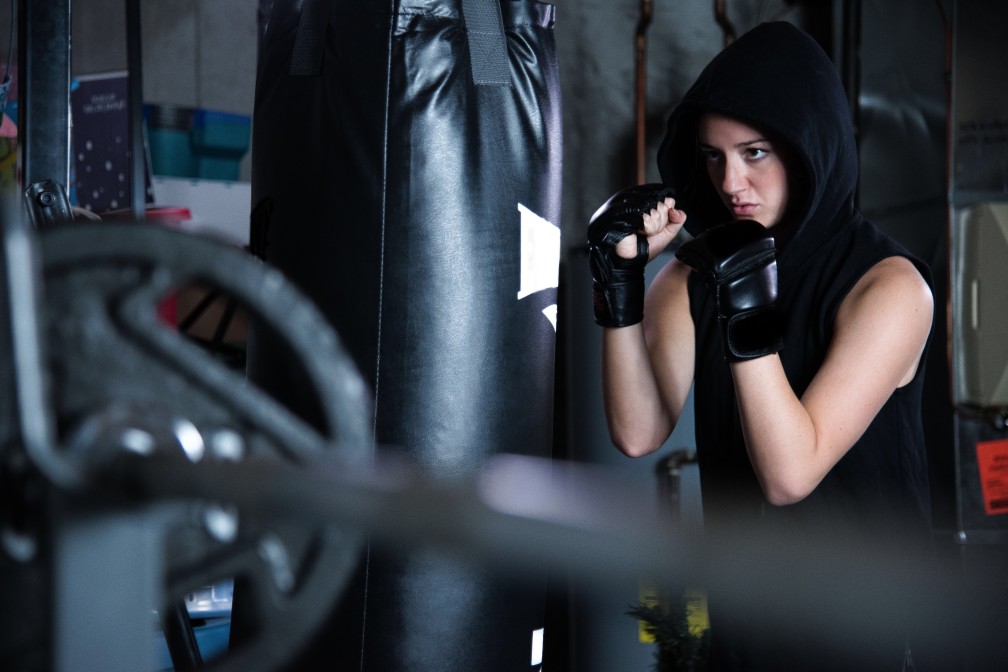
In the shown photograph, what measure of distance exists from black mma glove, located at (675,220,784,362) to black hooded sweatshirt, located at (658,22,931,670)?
0.34ft

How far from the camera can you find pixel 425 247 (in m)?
1.31

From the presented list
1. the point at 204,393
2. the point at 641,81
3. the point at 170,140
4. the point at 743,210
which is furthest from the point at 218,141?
the point at 204,393

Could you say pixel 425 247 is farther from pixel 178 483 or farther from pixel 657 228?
pixel 178 483

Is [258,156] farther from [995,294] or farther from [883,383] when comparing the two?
[995,294]

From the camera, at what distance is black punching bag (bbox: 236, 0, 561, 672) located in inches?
51.1

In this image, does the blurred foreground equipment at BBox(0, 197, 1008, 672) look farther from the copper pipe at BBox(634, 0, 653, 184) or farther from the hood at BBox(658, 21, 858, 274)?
the copper pipe at BBox(634, 0, 653, 184)

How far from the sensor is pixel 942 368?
275cm

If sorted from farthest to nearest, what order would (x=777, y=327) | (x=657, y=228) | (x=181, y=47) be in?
1. (x=181, y=47)
2. (x=657, y=228)
3. (x=777, y=327)

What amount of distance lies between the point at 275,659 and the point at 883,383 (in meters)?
0.95

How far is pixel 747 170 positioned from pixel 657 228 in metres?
0.15

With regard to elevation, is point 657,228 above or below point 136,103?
below

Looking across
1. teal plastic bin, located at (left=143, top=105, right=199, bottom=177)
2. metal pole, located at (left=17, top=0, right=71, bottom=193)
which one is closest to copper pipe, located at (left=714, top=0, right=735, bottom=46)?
teal plastic bin, located at (left=143, top=105, right=199, bottom=177)

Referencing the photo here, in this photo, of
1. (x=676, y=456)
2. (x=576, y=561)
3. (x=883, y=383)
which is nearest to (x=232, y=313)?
(x=676, y=456)

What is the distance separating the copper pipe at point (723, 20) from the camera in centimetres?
349
